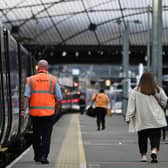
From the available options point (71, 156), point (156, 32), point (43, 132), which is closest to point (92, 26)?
point (156, 32)

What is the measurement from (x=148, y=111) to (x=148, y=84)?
0.51 metres

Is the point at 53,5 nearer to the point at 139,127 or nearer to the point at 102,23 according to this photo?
the point at 102,23

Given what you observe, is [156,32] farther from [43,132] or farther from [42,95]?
[43,132]

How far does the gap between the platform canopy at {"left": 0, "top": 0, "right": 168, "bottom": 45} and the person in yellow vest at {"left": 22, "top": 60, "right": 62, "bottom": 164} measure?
40894 millimetres

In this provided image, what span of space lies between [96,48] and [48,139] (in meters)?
50.9

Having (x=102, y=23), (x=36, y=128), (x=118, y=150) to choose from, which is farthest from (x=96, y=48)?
(x=36, y=128)

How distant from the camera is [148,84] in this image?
37.9 feet

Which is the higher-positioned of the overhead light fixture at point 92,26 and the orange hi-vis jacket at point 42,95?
the overhead light fixture at point 92,26

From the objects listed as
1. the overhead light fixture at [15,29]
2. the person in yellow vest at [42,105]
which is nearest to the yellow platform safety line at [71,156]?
the person in yellow vest at [42,105]

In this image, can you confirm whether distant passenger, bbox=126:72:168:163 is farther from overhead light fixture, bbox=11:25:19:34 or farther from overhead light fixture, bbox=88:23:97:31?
overhead light fixture, bbox=11:25:19:34

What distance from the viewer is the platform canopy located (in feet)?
180

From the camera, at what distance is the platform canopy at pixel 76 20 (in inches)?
2159

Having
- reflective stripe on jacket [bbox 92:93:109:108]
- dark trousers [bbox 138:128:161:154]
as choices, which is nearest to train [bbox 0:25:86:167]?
dark trousers [bbox 138:128:161:154]

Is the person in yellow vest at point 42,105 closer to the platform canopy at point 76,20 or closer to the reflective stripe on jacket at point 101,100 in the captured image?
the reflective stripe on jacket at point 101,100
